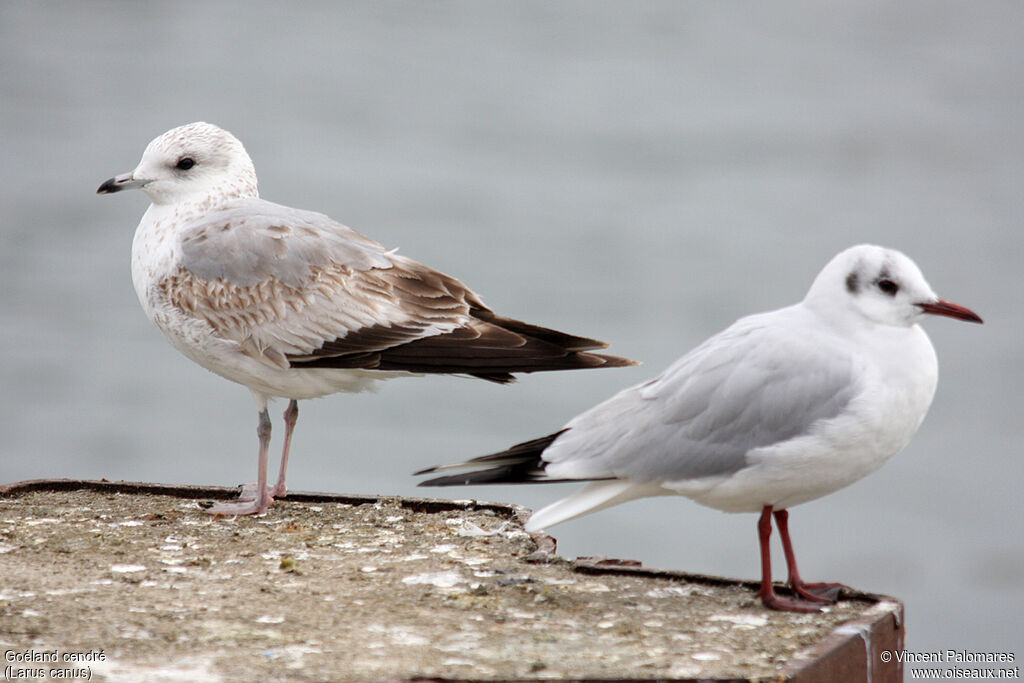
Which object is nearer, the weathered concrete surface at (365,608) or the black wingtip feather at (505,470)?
the weathered concrete surface at (365,608)

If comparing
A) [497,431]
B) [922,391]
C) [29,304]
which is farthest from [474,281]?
[922,391]

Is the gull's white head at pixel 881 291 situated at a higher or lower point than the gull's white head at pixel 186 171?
lower

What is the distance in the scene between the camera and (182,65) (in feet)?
87.2

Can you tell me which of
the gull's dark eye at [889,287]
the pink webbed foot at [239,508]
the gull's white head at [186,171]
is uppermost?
the gull's white head at [186,171]

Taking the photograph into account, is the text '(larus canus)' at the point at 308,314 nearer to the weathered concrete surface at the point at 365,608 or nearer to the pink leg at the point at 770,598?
the weathered concrete surface at the point at 365,608

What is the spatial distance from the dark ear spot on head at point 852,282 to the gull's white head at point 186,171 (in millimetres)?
2966

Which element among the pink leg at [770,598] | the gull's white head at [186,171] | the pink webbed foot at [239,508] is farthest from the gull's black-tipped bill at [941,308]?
the gull's white head at [186,171]

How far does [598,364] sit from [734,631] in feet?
5.54

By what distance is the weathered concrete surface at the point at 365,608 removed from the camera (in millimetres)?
3498

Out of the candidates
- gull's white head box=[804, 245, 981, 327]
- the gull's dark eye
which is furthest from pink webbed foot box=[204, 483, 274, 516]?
the gull's dark eye

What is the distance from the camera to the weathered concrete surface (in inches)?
138

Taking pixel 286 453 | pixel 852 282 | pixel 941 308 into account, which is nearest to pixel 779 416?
pixel 852 282

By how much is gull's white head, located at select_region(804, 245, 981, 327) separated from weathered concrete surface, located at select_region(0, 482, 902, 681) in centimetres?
83

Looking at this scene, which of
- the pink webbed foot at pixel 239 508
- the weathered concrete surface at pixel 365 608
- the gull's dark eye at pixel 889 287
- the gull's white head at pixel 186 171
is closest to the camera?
the weathered concrete surface at pixel 365 608
